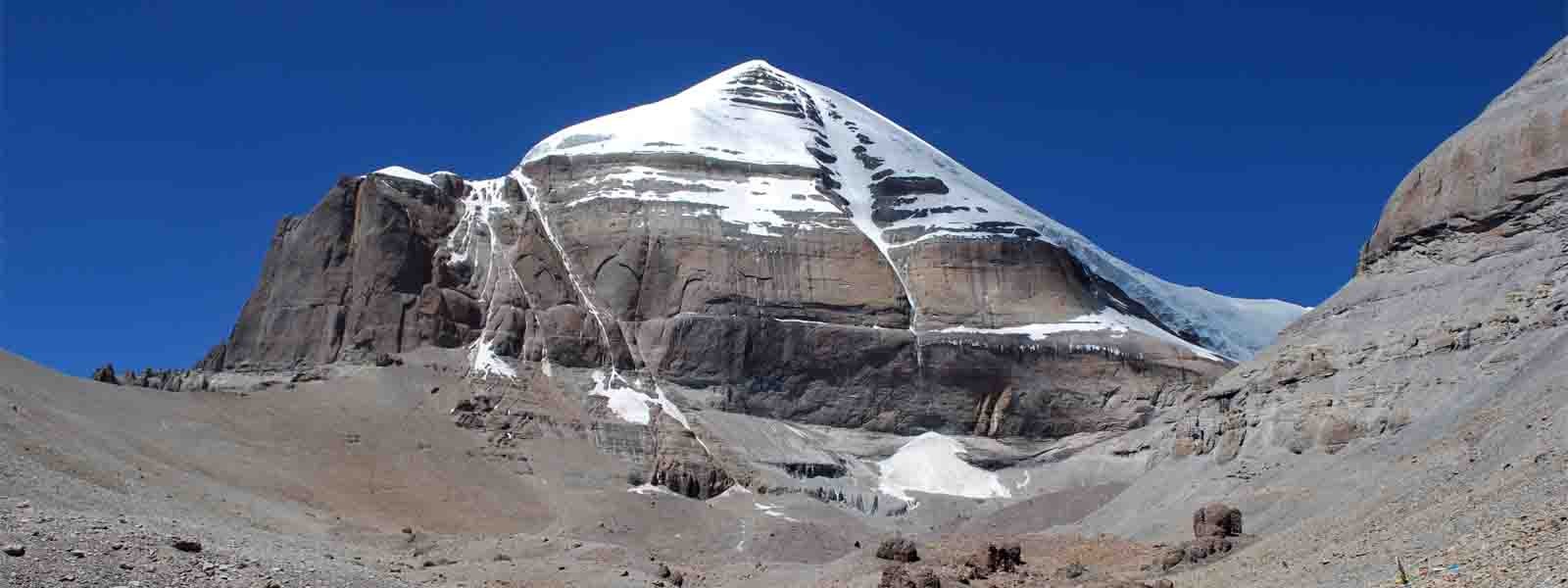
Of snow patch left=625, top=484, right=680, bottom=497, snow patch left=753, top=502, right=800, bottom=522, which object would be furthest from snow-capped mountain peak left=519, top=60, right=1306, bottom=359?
snow patch left=625, top=484, right=680, bottom=497

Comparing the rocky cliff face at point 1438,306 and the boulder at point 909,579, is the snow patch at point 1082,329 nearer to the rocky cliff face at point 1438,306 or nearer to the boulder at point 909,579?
the rocky cliff face at point 1438,306

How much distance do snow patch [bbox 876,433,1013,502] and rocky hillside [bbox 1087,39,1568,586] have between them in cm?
3009

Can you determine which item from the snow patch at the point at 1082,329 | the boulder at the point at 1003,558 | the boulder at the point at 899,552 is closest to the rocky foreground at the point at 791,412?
the boulder at the point at 1003,558

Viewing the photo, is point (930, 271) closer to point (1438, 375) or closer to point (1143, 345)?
point (1143, 345)

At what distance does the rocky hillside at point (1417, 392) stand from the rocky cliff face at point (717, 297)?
38.8m

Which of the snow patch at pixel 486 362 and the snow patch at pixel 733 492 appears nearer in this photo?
the snow patch at pixel 733 492

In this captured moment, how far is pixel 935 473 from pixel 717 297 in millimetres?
21725

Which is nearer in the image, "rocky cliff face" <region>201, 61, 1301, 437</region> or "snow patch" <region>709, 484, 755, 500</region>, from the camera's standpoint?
"snow patch" <region>709, 484, 755, 500</region>

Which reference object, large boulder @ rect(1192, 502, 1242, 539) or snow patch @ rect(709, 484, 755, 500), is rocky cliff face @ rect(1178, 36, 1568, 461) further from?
snow patch @ rect(709, 484, 755, 500)

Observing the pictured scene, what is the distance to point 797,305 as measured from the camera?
11381 centimetres

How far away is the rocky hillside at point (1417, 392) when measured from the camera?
3288 centimetres

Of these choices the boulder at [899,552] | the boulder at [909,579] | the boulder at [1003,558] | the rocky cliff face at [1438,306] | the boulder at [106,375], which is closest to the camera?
the boulder at [909,579]

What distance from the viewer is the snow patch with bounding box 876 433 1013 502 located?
101938mm

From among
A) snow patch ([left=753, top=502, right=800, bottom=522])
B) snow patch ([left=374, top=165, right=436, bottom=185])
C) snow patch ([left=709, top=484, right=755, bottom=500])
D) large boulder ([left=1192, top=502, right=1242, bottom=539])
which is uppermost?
snow patch ([left=374, top=165, right=436, bottom=185])
